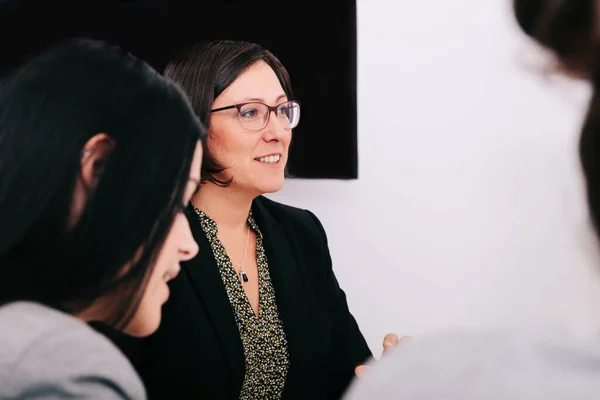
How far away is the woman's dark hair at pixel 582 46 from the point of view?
52 centimetres

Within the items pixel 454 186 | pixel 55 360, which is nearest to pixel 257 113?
pixel 454 186

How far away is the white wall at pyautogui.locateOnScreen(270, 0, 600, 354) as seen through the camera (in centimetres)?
187

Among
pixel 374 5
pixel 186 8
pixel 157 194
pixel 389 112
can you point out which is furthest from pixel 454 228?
pixel 157 194

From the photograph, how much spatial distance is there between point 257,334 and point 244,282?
125mm

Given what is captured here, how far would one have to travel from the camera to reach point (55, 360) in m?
0.67

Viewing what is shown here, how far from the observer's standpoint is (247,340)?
1.44 m

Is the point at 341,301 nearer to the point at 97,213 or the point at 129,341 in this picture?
the point at 129,341

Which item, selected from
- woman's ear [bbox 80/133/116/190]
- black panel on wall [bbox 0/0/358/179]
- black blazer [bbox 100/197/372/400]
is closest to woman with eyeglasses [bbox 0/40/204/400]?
woman's ear [bbox 80/133/116/190]

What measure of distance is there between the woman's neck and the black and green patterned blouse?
2 centimetres

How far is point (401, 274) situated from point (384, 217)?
181 millimetres

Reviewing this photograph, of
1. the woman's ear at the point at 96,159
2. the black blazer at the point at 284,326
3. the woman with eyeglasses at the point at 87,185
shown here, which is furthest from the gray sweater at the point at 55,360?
the black blazer at the point at 284,326

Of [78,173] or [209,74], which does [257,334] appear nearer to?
[209,74]

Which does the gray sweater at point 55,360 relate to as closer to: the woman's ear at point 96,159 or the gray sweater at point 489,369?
the woman's ear at point 96,159

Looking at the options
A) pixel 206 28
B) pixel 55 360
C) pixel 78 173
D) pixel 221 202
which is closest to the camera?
pixel 55 360
